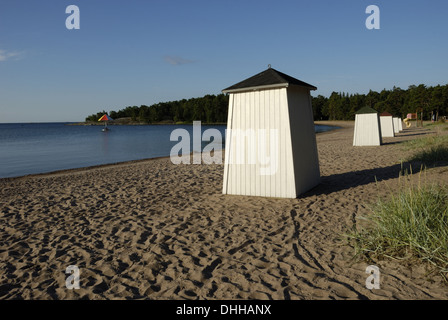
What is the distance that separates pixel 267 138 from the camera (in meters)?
6.70

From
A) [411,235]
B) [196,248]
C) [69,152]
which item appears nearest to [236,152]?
[196,248]

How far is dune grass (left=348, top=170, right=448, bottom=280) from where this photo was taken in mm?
3529

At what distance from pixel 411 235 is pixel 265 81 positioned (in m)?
4.18

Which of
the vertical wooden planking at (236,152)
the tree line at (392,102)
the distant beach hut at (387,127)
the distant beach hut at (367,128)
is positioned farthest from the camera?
the tree line at (392,102)

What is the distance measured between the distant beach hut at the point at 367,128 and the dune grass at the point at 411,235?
13823 mm

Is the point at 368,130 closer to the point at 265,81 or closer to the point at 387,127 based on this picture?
the point at 387,127

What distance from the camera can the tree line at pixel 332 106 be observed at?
59000 millimetres

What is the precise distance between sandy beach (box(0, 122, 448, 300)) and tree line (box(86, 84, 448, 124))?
62.1m

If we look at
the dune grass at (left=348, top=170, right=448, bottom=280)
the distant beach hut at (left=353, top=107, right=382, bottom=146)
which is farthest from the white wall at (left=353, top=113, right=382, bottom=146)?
the dune grass at (left=348, top=170, right=448, bottom=280)

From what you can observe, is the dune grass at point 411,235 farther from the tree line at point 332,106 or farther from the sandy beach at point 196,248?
the tree line at point 332,106

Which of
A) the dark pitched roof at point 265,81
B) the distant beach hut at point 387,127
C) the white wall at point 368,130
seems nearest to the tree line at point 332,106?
the distant beach hut at point 387,127

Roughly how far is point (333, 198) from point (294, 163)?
1255 mm

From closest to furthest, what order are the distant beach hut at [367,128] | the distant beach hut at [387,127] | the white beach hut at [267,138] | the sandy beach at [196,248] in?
the sandy beach at [196,248] → the white beach hut at [267,138] → the distant beach hut at [367,128] → the distant beach hut at [387,127]
